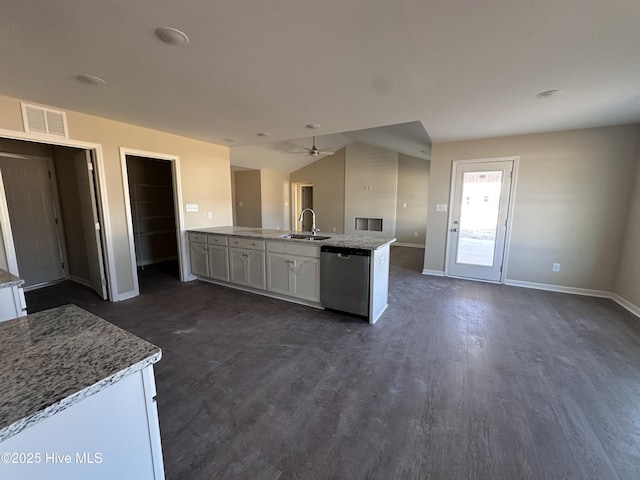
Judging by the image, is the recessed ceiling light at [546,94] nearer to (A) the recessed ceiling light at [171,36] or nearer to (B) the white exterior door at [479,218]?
(B) the white exterior door at [479,218]

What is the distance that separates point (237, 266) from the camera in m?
4.04

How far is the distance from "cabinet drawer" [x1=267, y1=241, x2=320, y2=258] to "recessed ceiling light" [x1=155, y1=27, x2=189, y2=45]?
221 centimetres

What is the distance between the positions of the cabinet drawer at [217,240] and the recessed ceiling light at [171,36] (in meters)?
2.75

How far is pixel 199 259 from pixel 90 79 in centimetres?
281

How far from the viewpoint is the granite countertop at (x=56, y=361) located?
2.29 ft

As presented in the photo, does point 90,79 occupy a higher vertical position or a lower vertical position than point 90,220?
higher

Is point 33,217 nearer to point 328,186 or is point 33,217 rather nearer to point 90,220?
point 90,220

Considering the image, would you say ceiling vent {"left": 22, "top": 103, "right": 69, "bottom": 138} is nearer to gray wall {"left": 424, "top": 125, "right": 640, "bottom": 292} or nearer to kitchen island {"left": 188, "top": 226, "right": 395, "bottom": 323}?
kitchen island {"left": 188, "top": 226, "right": 395, "bottom": 323}

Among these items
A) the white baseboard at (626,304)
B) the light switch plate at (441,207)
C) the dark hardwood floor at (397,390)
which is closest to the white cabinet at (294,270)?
the dark hardwood floor at (397,390)

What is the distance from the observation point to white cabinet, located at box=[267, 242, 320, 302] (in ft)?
11.0

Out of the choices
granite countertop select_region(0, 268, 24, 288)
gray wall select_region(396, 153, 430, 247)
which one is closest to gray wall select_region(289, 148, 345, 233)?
gray wall select_region(396, 153, 430, 247)

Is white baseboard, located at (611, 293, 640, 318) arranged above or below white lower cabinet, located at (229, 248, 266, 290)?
below

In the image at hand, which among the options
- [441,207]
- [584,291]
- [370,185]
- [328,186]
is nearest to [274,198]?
[328,186]

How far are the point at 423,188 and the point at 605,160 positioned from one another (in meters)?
4.04
